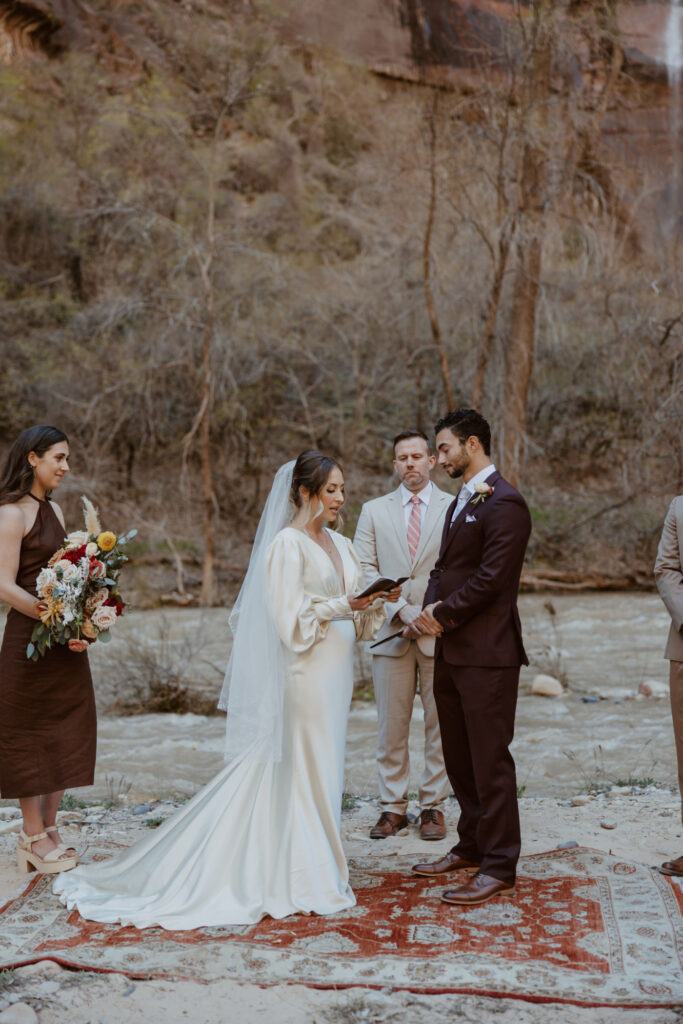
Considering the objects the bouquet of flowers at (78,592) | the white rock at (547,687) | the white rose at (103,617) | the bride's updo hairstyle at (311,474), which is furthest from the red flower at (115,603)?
the white rock at (547,687)

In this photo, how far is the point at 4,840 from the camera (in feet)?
18.9

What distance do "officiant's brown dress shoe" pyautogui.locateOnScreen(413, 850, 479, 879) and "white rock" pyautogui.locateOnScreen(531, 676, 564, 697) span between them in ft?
19.3

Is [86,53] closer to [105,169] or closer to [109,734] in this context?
[105,169]


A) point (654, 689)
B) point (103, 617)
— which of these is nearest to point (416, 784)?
point (103, 617)

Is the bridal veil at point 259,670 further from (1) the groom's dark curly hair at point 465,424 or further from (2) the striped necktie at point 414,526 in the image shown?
(2) the striped necktie at point 414,526

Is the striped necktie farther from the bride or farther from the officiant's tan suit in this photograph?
the bride

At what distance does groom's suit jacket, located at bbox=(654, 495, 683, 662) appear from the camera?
4.88 meters

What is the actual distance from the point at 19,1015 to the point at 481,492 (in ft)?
9.28

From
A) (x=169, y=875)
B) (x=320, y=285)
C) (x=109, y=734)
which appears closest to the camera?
(x=169, y=875)

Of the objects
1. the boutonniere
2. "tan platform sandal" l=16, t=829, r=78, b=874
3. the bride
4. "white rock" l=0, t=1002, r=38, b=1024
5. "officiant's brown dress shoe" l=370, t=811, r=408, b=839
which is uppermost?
the boutonniere

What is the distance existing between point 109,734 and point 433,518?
15.8ft

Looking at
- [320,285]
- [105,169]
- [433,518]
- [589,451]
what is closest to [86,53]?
[105,169]

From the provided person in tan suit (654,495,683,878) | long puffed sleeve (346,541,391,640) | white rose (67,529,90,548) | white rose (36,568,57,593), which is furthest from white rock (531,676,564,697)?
white rose (36,568,57,593)

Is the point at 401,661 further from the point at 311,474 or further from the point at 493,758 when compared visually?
the point at 311,474
